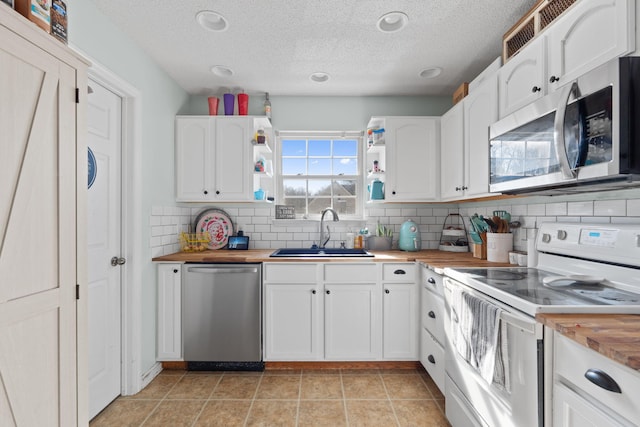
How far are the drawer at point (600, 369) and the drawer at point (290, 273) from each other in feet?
5.51

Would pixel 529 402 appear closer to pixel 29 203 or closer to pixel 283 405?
pixel 283 405

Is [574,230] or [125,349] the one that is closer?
[574,230]

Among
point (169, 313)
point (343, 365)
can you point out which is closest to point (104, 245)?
point (169, 313)

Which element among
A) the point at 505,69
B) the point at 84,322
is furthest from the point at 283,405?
the point at 505,69

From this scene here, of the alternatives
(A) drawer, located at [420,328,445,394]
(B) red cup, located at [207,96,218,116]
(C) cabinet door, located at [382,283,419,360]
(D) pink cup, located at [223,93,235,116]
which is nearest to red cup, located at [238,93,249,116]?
(D) pink cup, located at [223,93,235,116]

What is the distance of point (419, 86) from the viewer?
2932 millimetres

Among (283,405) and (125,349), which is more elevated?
(125,349)

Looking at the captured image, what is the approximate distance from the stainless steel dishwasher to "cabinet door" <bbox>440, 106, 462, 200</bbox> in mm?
1731

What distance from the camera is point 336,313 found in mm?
2498

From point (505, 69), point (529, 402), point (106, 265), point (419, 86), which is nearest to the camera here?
point (529, 402)

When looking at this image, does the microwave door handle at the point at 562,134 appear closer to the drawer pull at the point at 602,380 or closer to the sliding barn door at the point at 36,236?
the drawer pull at the point at 602,380

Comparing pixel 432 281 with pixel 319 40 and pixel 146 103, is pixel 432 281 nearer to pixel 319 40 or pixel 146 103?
pixel 319 40

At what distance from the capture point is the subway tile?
145 centimetres

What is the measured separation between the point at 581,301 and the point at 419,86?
2320 mm
